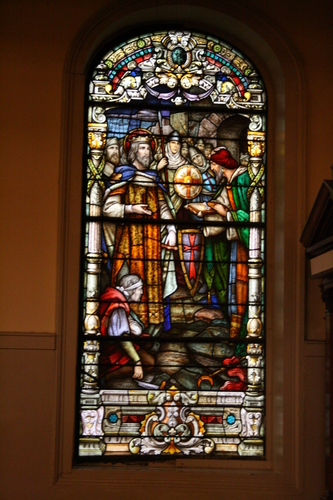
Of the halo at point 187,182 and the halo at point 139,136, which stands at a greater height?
the halo at point 139,136

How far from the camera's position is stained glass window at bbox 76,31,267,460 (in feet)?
23.4

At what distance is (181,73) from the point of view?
7625mm

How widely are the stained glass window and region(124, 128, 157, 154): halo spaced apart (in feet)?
0.04

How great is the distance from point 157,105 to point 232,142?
0.72 meters

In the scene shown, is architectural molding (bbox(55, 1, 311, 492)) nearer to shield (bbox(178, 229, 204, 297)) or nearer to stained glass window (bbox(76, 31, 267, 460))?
stained glass window (bbox(76, 31, 267, 460))
